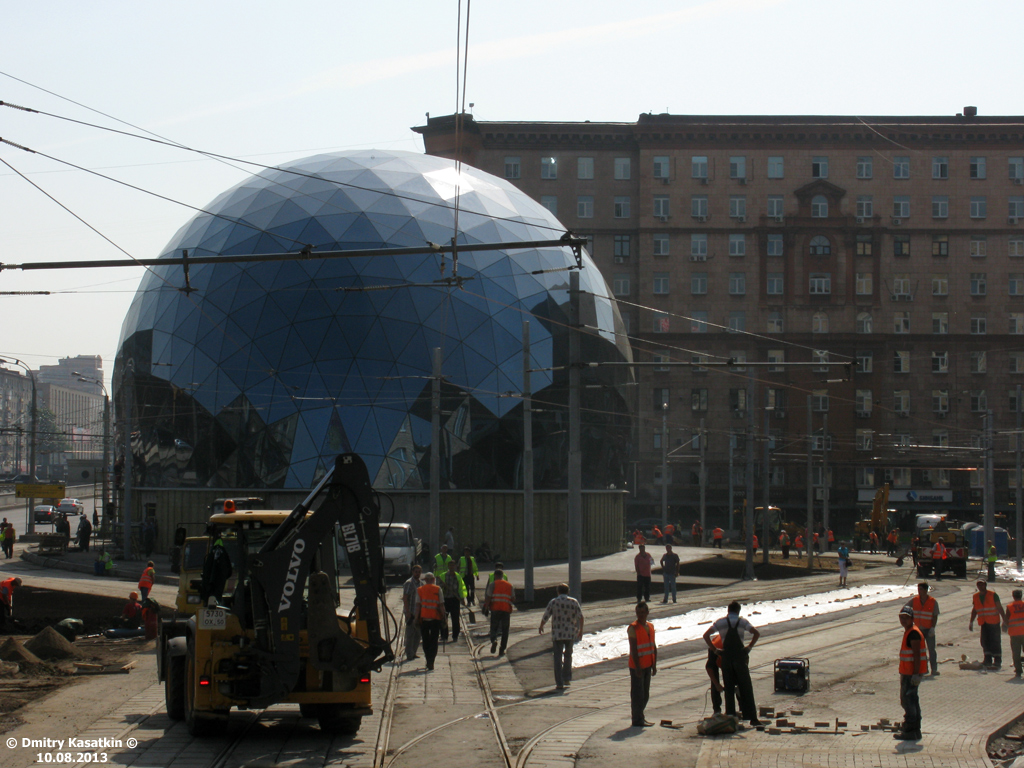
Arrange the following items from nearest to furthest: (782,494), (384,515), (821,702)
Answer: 1. (821,702)
2. (384,515)
3. (782,494)

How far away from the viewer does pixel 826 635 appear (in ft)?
Answer: 76.6

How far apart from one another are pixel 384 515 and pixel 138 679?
2317 cm

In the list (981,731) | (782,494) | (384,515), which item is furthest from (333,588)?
(782,494)

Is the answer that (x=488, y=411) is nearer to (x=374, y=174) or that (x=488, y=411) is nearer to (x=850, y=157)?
(x=374, y=174)

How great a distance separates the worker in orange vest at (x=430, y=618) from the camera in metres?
18.0

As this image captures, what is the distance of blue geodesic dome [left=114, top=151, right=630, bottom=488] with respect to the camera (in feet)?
131

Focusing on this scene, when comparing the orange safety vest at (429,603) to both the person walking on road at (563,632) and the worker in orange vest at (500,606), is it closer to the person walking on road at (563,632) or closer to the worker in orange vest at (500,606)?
the worker in orange vest at (500,606)

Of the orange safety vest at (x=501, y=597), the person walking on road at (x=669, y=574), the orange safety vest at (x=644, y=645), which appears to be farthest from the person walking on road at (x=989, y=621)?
the person walking on road at (x=669, y=574)

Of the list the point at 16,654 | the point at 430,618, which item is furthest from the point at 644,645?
the point at 16,654

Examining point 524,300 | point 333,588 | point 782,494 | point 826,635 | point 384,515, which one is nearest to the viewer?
point 333,588

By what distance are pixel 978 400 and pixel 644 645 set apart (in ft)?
245

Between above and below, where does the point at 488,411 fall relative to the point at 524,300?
below

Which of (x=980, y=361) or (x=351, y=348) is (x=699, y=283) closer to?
(x=980, y=361)

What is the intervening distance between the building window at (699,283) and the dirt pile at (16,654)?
66.7m
